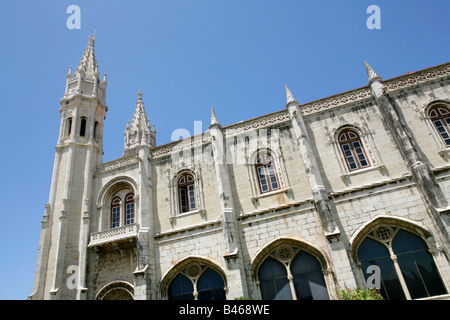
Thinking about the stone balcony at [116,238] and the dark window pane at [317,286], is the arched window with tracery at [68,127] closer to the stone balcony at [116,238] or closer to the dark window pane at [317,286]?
the stone balcony at [116,238]

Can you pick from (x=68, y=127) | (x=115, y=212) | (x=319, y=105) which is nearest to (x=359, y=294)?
(x=319, y=105)

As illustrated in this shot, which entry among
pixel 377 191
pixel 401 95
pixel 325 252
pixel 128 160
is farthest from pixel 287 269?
pixel 128 160

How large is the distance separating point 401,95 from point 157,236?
1425cm

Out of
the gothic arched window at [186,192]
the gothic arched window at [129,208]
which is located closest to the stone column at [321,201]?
the gothic arched window at [186,192]

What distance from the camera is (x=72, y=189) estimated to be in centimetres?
1880

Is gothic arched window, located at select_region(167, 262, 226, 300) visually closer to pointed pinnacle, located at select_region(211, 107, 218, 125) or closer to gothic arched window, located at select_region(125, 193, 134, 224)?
→ gothic arched window, located at select_region(125, 193, 134, 224)

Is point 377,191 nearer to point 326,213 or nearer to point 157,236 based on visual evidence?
point 326,213

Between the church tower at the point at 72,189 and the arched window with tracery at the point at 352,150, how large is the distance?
14585 mm

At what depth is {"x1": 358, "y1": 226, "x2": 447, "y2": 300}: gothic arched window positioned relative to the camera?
12.1 meters

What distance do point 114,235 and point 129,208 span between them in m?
2.02

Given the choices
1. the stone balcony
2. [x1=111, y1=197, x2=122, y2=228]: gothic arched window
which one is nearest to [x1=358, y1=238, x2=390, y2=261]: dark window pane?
the stone balcony

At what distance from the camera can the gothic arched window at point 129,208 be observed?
1816 cm

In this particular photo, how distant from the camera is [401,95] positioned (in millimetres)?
15430

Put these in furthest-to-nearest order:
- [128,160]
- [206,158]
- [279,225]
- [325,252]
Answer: [128,160] < [206,158] < [279,225] < [325,252]
